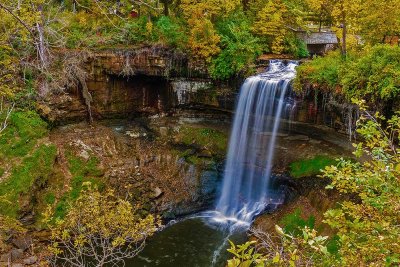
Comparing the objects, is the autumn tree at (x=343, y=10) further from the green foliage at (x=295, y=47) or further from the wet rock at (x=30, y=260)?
the wet rock at (x=30, y=260)

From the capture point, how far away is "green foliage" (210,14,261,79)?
17172 millimetres

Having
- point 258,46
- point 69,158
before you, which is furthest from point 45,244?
point 258,46

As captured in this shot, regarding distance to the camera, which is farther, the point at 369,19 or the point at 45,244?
the point at 369,19

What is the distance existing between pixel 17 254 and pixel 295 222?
9.76 m

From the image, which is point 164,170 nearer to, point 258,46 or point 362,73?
point 258,46

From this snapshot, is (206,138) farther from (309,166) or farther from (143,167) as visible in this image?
(309,166)

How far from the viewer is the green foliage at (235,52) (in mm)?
17172

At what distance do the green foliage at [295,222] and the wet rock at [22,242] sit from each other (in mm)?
9080

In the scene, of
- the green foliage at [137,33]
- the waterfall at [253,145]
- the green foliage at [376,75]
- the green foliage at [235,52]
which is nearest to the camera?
the green foliage at [376,75]

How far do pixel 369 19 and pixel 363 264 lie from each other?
Result: 13556 mm

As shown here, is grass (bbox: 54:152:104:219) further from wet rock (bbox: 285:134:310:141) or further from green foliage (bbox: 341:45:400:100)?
green foliage (bbox: 341:45:400:100)

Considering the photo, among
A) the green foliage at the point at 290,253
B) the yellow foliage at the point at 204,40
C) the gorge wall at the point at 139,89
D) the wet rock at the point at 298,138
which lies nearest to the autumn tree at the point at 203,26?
the yellow foliage at the point at 204,40

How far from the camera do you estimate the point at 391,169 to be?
4375 mm

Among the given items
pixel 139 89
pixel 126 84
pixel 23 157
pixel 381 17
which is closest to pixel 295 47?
pixel 381 17
